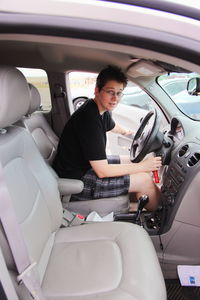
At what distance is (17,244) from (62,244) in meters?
0.42

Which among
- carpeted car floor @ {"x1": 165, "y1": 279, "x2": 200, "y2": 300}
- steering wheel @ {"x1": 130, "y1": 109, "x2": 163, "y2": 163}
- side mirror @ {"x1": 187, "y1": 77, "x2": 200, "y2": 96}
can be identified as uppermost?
side mirror @ {"x1": 187, "y1": 77, "x2": 200, "y2": 96}

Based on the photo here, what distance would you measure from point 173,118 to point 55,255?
1106mm

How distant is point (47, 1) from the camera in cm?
63

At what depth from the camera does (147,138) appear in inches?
62.4

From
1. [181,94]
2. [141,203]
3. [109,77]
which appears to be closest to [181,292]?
[141,203]

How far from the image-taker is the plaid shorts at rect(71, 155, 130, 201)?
1.72 meters

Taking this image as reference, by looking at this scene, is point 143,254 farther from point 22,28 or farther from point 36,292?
point 22,28

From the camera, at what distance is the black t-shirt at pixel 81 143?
157cm

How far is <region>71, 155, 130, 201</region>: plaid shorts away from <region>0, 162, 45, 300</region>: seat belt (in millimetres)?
857

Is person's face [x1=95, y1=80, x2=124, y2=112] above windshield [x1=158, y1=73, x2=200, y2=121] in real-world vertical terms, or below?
above

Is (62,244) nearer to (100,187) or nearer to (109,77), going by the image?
(100,187)

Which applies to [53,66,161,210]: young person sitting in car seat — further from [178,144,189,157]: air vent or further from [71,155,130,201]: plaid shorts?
[178,144,189,157]: air vent

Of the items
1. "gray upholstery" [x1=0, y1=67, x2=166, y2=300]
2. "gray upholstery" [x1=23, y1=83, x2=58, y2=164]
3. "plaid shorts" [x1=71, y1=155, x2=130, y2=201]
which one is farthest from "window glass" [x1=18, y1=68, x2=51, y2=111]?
"gray upholstery" [x1=0, y1=67, x2=166, y2=300]

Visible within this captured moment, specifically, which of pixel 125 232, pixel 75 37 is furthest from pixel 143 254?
pixel 75 37
